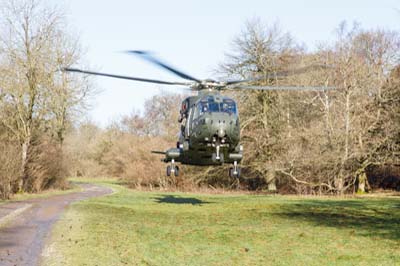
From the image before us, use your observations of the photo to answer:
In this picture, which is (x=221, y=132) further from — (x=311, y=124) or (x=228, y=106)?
(x=311, y=124)

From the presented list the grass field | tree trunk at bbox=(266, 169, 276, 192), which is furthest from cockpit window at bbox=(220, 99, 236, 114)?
tree trunk at bbox=(266, 169, 276, 192)

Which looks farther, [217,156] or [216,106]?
[217,156]

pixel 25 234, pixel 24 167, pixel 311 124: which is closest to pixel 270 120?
pixel 311 124

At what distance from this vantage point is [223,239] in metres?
13.7

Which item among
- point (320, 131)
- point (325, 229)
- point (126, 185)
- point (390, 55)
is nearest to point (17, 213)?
point (325, 229)

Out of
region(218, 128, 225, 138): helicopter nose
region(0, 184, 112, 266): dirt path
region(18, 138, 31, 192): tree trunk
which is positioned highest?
region(218, 128, 225, 138): helicopter nose

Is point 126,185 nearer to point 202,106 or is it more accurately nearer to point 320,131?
point 320,131

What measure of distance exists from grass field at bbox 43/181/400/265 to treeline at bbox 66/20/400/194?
16714 mm

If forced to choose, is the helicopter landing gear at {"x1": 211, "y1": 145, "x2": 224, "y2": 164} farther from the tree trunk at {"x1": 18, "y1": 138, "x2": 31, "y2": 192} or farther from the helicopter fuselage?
the tree trunk at {"x1": 18, "y1": 138, "x2": 31, "y2": 192}

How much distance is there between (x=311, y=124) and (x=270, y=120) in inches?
176

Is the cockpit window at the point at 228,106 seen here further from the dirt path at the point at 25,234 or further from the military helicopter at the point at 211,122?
the dirt path at the point at 25,234

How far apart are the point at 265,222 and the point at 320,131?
67.2 ft

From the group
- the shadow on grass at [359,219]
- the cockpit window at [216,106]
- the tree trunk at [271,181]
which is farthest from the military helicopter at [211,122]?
the tree trunk at [271,181]

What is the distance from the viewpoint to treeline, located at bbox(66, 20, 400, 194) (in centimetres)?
3672
